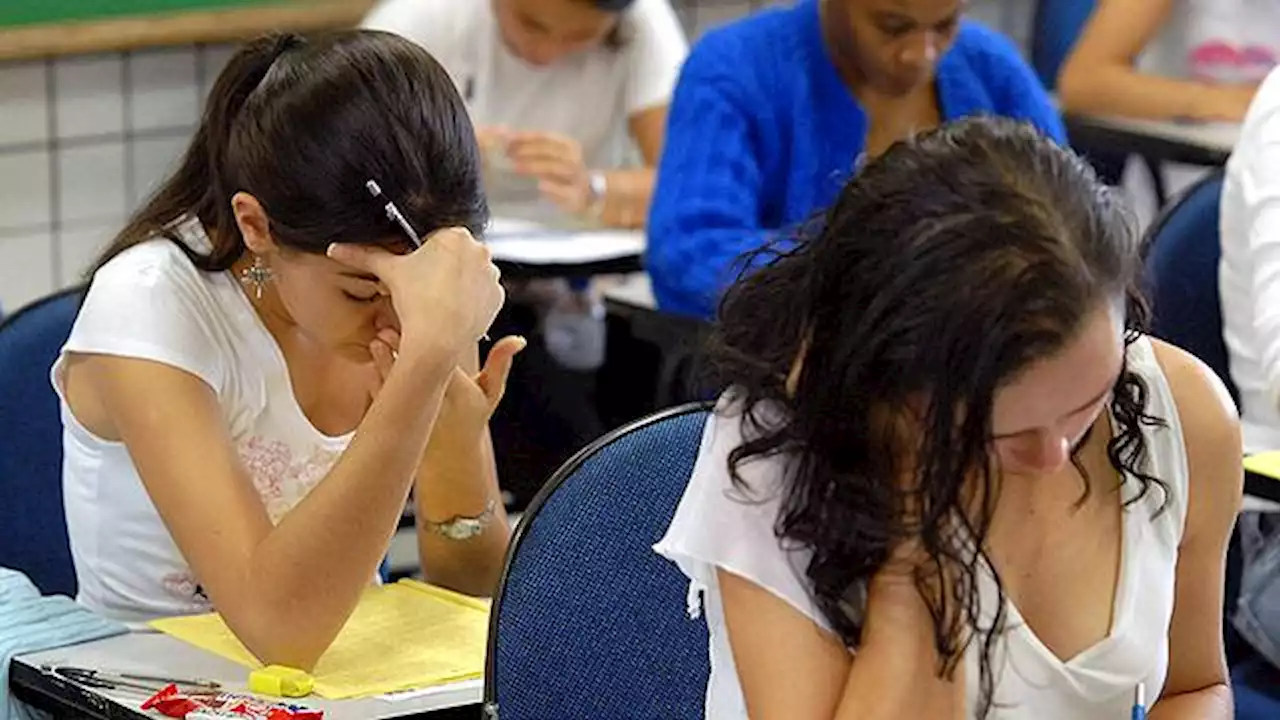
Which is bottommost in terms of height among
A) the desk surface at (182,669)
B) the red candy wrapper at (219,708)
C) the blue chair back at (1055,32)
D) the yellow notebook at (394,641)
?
the blue chair back at (1055,32)

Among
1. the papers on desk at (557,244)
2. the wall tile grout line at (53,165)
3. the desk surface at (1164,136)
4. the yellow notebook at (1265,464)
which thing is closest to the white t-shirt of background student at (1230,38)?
the desk surface at (1164,136)

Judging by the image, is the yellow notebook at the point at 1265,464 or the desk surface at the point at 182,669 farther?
the yellow notebook at the point at 1265,464

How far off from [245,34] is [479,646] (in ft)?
8.05

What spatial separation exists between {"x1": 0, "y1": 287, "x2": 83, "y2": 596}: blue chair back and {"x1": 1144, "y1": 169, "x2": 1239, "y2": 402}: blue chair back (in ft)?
3.90

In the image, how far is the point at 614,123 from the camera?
404 centimetres

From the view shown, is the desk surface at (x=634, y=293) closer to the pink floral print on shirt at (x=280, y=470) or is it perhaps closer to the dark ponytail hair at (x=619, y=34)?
the dark ponytail hair at (x=619, y=34)

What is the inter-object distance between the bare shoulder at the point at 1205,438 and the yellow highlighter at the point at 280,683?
0.69 meters

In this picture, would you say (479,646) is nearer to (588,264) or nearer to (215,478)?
(215,478)

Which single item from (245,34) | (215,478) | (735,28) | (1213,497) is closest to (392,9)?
(245,34)

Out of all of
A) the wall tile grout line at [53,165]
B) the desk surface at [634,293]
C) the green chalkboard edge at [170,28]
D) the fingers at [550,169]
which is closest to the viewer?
the desk surface at [634,293]

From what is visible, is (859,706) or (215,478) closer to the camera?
(859,706)

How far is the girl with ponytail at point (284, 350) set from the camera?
203 cm

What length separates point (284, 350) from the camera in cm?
219

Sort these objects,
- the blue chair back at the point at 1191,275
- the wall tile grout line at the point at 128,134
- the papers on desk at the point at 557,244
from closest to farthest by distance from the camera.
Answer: the blue chair back at the point at 1191,275, the papers on desk at the point at 557,244, the wall tile grout line at the point at 128,134
